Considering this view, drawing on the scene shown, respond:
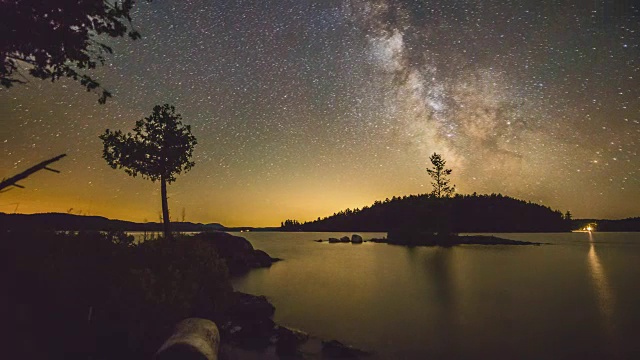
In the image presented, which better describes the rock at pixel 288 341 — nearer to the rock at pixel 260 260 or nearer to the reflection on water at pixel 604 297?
the reflection on water at pixel 604 297

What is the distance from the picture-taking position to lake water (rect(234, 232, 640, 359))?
1298 cm

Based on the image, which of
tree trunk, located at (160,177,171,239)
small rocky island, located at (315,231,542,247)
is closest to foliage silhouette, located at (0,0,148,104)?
tree trunk, located at (160,177,171,239)

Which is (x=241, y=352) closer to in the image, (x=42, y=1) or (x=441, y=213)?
(x=42, y=1)

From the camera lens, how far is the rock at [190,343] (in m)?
7.61

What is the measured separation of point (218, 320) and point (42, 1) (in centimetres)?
1024

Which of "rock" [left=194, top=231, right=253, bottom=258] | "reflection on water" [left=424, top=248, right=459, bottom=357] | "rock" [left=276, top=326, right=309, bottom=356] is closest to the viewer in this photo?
"rock" [left=276, top=326, right=309, bottom=356]

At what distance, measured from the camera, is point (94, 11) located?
34.0ft

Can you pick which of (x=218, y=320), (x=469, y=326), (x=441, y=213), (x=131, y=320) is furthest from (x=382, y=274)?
(x=441, y=213)

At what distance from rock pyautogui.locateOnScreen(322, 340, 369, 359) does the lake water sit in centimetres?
70

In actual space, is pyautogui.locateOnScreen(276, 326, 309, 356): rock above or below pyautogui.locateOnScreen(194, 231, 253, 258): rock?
below

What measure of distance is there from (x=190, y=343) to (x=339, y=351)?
5.28 metres

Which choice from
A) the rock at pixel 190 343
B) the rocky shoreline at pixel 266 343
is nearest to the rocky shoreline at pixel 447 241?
the rocky shoreline at pixel 266 343

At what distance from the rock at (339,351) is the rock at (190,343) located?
3.86 metres

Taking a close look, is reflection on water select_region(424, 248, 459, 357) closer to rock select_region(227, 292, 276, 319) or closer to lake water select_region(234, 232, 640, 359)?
lake water select_region(234, 232, 640, 359)
